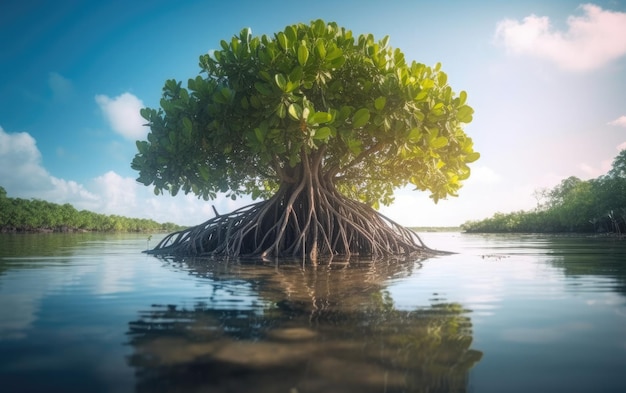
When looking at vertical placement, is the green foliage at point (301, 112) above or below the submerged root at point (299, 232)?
above

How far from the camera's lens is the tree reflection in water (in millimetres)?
1312

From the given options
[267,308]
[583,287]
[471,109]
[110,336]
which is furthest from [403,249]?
[110,336]

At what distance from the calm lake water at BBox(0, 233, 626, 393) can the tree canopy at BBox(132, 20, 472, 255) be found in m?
3.78

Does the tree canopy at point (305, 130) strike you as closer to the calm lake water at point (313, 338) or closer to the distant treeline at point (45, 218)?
the calm lake water at point (313, 338)

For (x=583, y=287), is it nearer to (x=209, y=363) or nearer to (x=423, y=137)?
(x=209, y=363)

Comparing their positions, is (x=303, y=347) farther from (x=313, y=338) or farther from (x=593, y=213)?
(x=593, y=213)

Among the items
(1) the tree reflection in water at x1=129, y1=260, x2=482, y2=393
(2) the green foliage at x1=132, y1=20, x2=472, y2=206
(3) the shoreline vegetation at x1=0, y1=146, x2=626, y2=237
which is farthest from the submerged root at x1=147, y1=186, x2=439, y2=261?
(3) the shoreline vegetation at x1=0, y1=146, x2=626, y2=237

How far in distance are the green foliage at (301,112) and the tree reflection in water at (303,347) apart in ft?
13.3

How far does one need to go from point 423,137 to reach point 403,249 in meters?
2.92

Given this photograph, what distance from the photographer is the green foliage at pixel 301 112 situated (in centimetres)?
652

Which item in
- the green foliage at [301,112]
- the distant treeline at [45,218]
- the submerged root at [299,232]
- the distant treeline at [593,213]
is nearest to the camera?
the green foliage at [301,112]

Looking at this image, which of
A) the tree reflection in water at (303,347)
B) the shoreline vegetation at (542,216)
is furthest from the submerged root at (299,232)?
the shoreline vegetation at (542,216)

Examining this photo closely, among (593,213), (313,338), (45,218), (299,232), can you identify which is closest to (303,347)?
(313,338)

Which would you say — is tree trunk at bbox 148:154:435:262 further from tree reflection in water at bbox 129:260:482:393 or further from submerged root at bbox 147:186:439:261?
tree reflection in water at bbox 129:260:482:393
